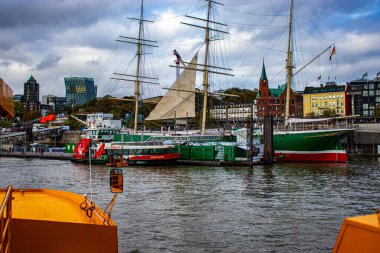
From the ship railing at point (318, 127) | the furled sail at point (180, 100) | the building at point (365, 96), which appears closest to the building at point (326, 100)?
the building at point (365, 96)

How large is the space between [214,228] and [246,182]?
17.8m

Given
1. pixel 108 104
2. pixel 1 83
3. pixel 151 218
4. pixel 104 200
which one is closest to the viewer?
pixel 1 83

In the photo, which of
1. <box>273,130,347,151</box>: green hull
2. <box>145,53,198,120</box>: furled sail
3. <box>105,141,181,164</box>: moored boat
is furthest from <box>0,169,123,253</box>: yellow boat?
<box>145,53,198,120</box>: furled sail

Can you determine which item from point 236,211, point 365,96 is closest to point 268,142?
point 236,211

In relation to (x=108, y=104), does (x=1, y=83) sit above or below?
below

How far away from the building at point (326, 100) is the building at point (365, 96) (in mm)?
4117

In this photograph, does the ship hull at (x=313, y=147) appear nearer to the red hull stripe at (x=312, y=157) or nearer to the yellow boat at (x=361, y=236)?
the red hull stripe at (x=312, y=157)

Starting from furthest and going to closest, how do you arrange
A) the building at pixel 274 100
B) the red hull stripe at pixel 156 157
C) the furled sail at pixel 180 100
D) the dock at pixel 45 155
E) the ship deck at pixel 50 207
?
the building at pixel 274 100 < the furled sail at pixel 180 100 < the dock at pixel 45 155 < the red hull stripe at pixel 156 157 < the ship deck at pixel 50 207

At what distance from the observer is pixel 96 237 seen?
23.6 feet

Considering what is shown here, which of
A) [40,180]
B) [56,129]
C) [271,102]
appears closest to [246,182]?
[40,180]

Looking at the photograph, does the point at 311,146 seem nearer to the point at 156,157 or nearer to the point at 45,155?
the point at 156,157

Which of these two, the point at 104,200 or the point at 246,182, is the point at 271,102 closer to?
the point at 246,182

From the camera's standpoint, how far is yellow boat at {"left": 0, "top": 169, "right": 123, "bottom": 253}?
620 centimetres

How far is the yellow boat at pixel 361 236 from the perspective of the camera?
17.9 feet
